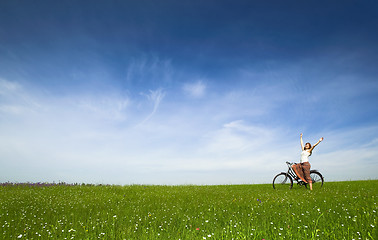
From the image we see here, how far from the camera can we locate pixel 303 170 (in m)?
18.6

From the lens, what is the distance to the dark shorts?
18297 millimetres

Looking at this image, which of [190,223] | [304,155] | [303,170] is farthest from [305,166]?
[190,223]

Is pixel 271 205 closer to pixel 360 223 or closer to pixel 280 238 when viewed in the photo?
pixel 360 223

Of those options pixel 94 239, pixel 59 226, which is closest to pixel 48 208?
pixel 59 226

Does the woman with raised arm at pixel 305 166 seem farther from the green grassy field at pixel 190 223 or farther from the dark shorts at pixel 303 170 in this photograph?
the green grassy field at pixel 190 223

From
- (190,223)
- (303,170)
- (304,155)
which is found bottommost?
(190,223)

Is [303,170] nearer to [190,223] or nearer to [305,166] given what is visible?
[305,166]

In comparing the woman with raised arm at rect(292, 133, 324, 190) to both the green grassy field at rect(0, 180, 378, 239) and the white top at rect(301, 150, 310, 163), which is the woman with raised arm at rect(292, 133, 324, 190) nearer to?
the white top at rect(301, 150, 310, 163)

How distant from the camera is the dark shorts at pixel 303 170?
18297 millimetres

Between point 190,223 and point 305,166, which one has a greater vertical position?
point 305,166

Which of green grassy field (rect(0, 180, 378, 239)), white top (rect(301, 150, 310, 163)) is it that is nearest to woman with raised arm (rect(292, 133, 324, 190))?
white top (rect(301, 150, 310, 163))

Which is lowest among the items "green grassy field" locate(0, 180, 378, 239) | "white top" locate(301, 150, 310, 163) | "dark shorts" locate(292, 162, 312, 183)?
"green grassy field" locate(0, 180, 378, 239)

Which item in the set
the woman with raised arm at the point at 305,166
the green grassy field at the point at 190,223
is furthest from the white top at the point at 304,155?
the green grassy field at the point at 190,223

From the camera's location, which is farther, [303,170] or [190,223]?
[303,170]
